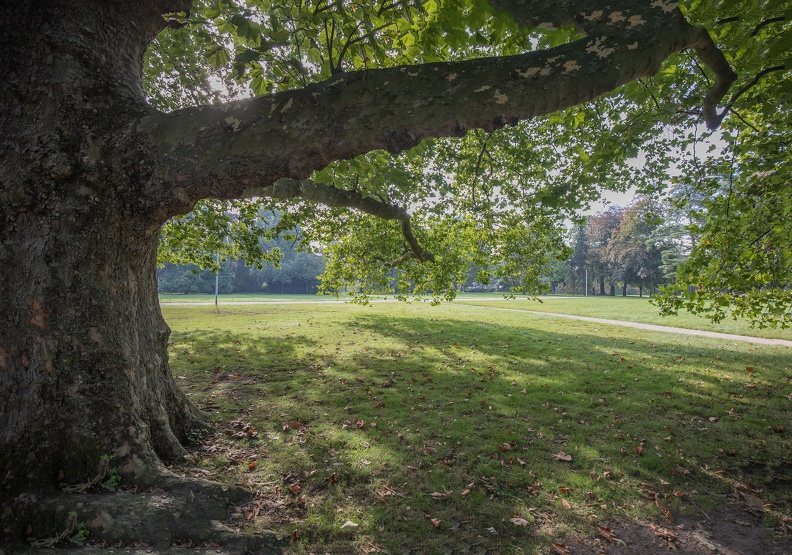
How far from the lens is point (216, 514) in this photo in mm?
2695

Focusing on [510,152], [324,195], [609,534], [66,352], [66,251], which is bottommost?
[609,534]

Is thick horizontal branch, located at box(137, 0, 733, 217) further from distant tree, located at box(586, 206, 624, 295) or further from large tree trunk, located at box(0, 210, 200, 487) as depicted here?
distant tree, located at box(586, 206, 624, 295)

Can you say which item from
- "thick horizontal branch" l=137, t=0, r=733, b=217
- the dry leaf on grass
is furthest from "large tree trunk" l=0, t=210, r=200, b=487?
the dry leaf on grass

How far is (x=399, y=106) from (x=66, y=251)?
2757 millimetres

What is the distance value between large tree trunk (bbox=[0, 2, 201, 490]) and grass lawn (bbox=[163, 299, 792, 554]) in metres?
1.21

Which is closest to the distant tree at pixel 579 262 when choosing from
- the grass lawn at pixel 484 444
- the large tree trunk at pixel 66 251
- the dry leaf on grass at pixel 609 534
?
the grass lawn at pixel 484 444

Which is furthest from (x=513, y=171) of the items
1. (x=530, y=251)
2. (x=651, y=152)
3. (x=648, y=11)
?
(x=648, y=11)

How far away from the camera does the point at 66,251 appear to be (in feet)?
8.74

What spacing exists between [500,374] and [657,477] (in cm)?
443

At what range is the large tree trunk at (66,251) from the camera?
8.38 feet

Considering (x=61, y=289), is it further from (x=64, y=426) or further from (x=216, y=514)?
(x=216, y=514)

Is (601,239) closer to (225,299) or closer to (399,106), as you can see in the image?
(225,299)

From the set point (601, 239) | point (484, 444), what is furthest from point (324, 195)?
point (601, 239)

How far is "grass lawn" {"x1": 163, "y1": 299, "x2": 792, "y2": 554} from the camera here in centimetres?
331
